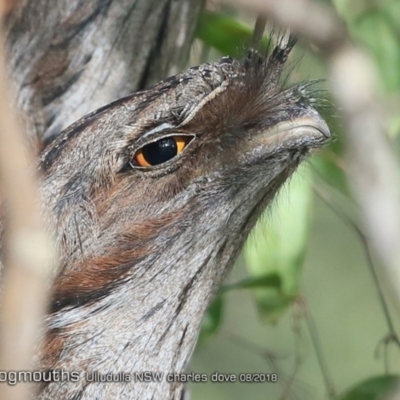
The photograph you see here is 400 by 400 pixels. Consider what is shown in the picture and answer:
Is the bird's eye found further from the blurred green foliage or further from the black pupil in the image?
the blurred green foliage

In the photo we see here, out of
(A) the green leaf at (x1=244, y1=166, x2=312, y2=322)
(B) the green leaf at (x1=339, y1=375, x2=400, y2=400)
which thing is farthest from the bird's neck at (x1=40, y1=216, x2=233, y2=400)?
(B) the green leaf at (x1=339, y1=375, x2=400, y2=400)

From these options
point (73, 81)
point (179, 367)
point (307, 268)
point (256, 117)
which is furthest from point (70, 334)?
point (307, 268)

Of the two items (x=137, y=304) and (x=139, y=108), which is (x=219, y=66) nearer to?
(x=139, y=108)

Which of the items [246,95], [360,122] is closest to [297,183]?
[246,95]

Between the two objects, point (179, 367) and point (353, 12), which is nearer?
point (179, 367)

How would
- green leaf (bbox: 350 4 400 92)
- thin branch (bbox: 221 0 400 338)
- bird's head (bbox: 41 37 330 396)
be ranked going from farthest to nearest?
green leaf (bbox: 350 4 400 92)
bird's head (bbox: 41 37 330 396)
thin branch (bbox: 221 0 400 338)

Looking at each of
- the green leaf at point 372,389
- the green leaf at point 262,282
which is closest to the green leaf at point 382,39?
the green leaf at point 262,282

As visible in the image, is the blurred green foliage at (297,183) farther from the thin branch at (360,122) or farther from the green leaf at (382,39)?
the thin branch at (360,122)
